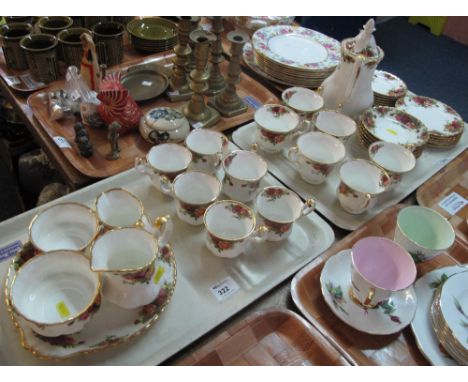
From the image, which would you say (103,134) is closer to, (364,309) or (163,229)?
(163,229)

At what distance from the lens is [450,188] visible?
1.13 metres

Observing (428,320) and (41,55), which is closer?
(428,320)

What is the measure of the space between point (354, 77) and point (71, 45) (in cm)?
83

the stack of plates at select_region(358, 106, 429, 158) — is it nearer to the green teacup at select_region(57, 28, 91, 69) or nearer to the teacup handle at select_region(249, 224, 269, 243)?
the teacup handle at select_region(249, 224, 269, 243)

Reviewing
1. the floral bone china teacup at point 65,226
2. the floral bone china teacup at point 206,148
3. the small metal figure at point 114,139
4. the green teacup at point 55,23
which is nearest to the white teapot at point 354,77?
the floral bone china teacup at point 206,148

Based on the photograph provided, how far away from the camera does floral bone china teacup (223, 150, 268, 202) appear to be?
0.91m

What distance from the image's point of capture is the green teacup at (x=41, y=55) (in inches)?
46.5

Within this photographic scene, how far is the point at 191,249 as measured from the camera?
0.85 meters

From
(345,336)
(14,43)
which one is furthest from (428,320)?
(14,43)

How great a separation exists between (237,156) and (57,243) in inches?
17.1

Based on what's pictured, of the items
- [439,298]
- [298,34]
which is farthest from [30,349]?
[298,34]

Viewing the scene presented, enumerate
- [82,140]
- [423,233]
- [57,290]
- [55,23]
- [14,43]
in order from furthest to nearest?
[55,23], [14,43], [82,140], [423,233], [57,290]

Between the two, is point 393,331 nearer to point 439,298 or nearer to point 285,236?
point 439,298

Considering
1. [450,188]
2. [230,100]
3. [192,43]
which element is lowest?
[450,188]
